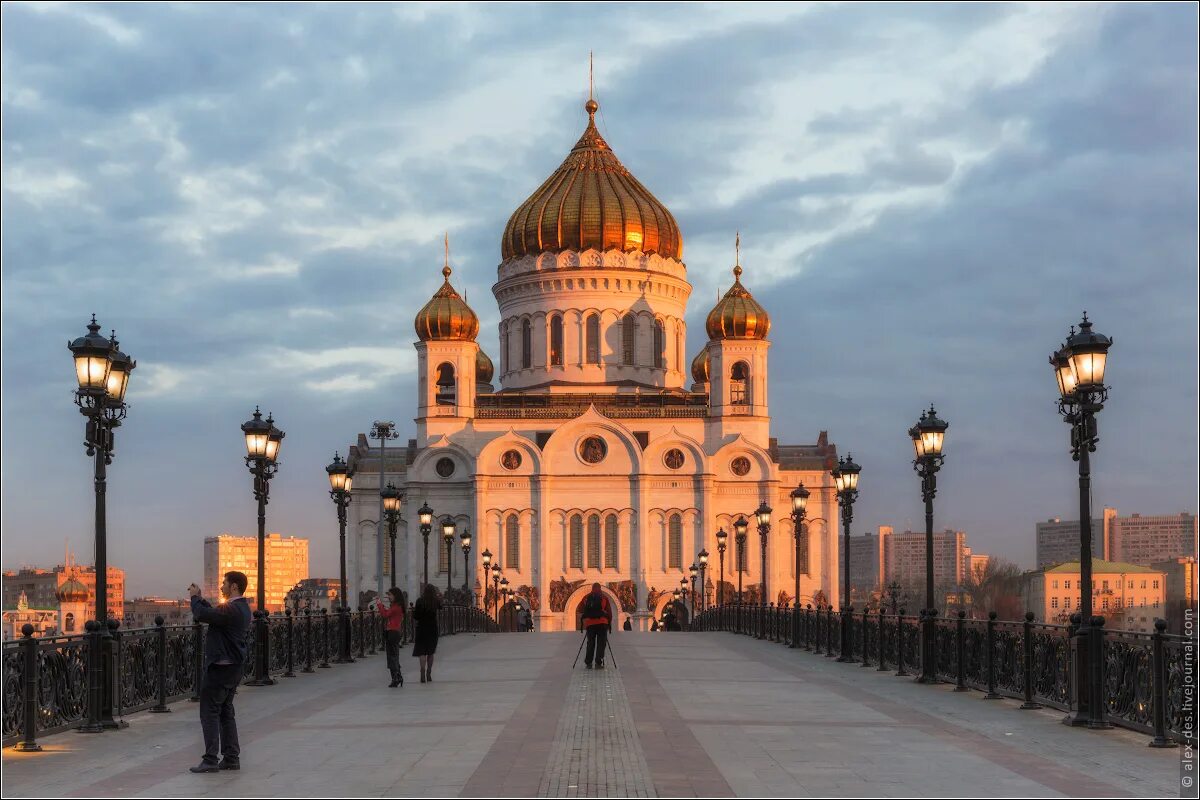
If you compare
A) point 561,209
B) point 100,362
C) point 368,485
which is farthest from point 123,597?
point 100,362

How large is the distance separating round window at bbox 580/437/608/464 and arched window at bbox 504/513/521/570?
16.1ft

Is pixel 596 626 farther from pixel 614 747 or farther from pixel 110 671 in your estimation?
pixel 614 747

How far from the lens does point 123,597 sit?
470 ft

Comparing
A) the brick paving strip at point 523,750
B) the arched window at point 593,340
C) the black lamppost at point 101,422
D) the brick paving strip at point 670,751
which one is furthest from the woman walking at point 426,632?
the arched window at point 593,340

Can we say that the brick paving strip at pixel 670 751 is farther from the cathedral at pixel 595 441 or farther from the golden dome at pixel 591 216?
the golden dome at pixel 591 216

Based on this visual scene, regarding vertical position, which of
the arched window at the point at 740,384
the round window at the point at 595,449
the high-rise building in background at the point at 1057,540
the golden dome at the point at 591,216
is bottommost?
the high-rise building in background at the point at 1057,540

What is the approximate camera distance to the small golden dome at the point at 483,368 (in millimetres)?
89269

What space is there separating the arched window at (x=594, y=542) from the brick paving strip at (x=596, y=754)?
60.5 metres

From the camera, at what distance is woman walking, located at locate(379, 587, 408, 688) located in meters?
22.3

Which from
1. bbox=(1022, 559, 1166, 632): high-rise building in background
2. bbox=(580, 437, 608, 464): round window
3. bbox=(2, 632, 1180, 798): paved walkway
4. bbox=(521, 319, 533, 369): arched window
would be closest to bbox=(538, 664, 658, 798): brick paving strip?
bbox=(2, 632, 1180, 798): paved walkway

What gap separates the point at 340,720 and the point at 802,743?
539 centimetres

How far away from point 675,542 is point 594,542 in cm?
414

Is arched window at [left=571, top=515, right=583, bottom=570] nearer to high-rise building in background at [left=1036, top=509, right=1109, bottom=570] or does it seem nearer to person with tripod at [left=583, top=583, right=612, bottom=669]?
person with tripod at [left=583, top=583, right=612, bottom=669]

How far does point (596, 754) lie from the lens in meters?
13.7
